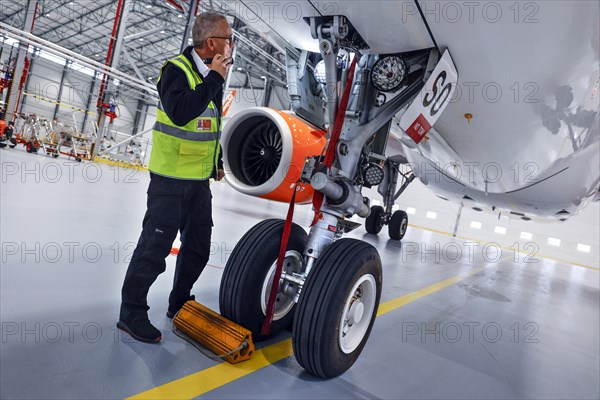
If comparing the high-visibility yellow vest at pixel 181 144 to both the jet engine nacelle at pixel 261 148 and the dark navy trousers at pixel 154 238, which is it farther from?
the jet engine nacelle at pixel 261 148

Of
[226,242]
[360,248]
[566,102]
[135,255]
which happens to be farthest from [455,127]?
[226,242]

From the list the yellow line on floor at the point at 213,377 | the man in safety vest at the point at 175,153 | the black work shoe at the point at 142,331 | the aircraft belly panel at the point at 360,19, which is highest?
the aircraft belly panel at the point at 360,19

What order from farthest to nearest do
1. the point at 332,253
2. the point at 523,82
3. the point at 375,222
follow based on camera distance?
the point at 375,222, the point at 523,82, the point at 332,253

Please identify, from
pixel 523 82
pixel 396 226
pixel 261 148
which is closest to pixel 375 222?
pixel 396 226

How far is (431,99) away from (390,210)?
5.03m

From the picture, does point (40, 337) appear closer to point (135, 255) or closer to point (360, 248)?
point (135, 255)

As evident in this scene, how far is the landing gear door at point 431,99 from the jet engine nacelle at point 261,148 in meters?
1.53

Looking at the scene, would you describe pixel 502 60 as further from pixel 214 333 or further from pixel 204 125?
pixel 214 333

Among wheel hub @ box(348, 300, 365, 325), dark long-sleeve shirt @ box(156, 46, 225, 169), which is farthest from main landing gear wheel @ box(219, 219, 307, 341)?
dark long-sleeve shirt @ box(156, 46, 225, 169)

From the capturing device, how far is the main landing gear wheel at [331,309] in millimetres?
1507

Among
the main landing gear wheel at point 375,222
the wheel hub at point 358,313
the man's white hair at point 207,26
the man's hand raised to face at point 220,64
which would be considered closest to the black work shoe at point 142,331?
the wheel hub at point 358,313

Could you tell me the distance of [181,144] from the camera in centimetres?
172

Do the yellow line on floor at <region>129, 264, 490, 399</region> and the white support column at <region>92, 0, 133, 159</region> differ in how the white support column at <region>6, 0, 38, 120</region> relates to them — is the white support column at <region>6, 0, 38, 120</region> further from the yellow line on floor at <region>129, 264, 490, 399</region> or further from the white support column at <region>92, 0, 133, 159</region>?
the yellow line on floor at <region>129, 264, 490, 399</region>

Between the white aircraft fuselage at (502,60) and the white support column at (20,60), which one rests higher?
the white support column at (20,60)
